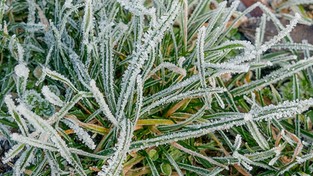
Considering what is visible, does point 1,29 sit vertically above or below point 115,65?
above

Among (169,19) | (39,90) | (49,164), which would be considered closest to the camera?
(169,19)

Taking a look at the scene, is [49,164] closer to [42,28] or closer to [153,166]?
[153,166]

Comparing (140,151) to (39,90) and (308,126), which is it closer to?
(39,90)

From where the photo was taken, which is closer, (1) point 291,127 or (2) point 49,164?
(2) point 49,164

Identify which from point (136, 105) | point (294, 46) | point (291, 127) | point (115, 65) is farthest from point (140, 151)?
point (294, 46)

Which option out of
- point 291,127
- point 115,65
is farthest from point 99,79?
point 291,127

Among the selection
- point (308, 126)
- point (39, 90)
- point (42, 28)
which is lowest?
point (308, 126)

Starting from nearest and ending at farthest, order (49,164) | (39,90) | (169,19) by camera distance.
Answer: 1. (169,19)
2. (49,164)
3. (39,90)
